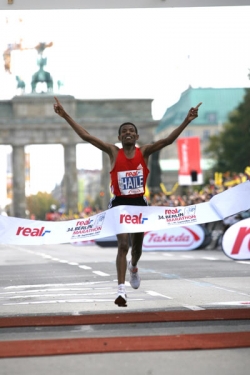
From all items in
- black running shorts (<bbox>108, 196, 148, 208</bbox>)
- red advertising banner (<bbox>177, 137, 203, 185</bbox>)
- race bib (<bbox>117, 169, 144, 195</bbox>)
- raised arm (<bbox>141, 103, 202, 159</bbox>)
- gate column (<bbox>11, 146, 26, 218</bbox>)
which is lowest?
black running shorts (<bbox>108, 196, 148, 208</bbox>)

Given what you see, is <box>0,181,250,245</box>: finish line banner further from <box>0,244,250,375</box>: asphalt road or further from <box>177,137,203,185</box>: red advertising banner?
<box>177,137,203,185</box>: red advertising banner

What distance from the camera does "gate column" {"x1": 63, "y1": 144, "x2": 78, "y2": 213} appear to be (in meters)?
116

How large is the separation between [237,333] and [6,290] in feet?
22.0

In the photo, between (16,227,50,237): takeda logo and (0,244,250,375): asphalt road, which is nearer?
(0,244,250,375): asphalt road

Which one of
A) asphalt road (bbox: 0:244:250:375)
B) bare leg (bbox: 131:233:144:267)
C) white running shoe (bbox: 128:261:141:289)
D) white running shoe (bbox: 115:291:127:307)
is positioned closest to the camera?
asphalt road (bbox: 0:244:250:375)

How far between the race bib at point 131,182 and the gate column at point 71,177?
4108 inches

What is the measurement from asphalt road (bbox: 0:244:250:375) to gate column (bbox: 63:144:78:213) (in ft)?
308

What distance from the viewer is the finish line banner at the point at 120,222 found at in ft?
35.1

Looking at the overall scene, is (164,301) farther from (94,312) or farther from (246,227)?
(246,227)

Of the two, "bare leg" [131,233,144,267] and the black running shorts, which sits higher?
the black running shorts

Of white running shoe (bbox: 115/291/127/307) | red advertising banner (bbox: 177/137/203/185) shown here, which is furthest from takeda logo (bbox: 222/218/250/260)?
red advertising banner (bbox: 177/137/203/185)

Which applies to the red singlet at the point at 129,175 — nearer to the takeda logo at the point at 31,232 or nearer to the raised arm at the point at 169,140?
the raised arm at the point at 169,140

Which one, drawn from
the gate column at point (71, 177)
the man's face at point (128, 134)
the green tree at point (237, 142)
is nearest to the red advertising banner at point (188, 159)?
the green tree at point (237, 142)

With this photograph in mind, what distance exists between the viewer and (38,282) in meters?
16.5
